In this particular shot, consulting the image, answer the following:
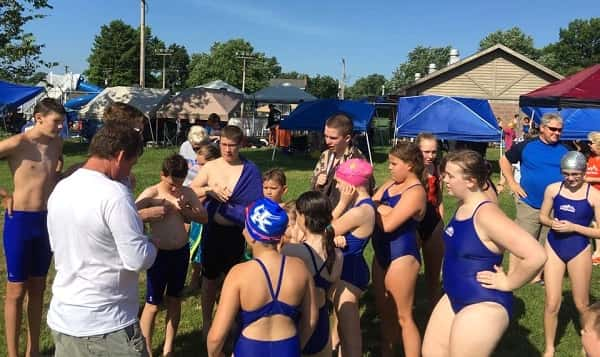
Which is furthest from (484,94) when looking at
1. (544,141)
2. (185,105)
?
(544,141)

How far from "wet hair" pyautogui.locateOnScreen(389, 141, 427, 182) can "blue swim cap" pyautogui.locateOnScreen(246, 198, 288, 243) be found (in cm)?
145

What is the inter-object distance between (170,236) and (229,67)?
2910 inches

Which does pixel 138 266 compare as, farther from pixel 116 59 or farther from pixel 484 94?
pixel 116 59

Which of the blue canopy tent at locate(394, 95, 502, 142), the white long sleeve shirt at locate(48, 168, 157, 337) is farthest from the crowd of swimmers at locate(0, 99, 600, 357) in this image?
the blue canopy tent at locate(394, 95, 502, 142)

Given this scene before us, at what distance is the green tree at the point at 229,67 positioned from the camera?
241ft

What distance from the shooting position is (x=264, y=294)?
249 centimetres

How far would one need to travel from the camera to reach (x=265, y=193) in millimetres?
4438

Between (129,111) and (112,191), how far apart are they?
192cm

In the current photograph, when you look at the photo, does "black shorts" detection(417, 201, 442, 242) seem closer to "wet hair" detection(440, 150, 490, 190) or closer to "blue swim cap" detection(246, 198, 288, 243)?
"wet hair" detection(440, 150, 490, 190)

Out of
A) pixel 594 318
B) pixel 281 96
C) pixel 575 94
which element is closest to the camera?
pixel 594 318

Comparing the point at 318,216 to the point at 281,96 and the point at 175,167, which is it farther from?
the point at 281,96

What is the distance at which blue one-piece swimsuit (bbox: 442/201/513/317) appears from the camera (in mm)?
2803

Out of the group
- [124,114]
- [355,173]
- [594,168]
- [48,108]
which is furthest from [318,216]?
[594,168]

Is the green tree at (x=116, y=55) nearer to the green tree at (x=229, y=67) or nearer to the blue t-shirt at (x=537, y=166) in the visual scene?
the green tree at (x=229, y=67)
